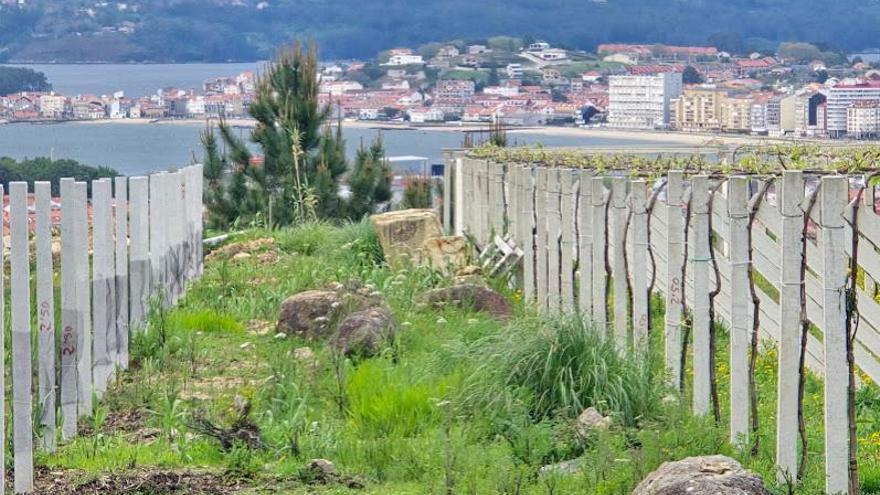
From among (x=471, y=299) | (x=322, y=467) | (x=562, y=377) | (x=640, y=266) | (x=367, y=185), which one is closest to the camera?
(x=322, y=467)

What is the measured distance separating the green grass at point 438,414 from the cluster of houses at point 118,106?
101 metres

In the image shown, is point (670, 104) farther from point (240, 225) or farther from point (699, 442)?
point (699, 442)

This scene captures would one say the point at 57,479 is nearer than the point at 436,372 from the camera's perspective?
Yes

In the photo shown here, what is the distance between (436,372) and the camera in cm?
944

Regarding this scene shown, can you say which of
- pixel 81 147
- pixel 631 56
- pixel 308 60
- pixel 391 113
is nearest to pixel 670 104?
pixel 391 113

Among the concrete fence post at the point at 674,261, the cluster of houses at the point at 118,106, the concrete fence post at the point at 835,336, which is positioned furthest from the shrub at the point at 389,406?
the cluster of houses at the point at 118,106

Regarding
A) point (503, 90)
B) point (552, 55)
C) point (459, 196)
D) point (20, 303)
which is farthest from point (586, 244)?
point (552, 55)

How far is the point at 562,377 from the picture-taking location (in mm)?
8438

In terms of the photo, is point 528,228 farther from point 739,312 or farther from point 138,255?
point 739,312

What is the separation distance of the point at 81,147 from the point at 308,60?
3840 inches

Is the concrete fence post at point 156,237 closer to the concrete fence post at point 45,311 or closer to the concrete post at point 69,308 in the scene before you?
the concrete post at point 69,308

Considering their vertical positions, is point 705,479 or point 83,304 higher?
point 83,304

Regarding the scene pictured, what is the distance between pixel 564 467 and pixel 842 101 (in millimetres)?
74546

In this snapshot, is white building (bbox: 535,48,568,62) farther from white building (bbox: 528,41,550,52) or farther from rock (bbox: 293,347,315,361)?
rock (bbox: 293,347,315,361)
